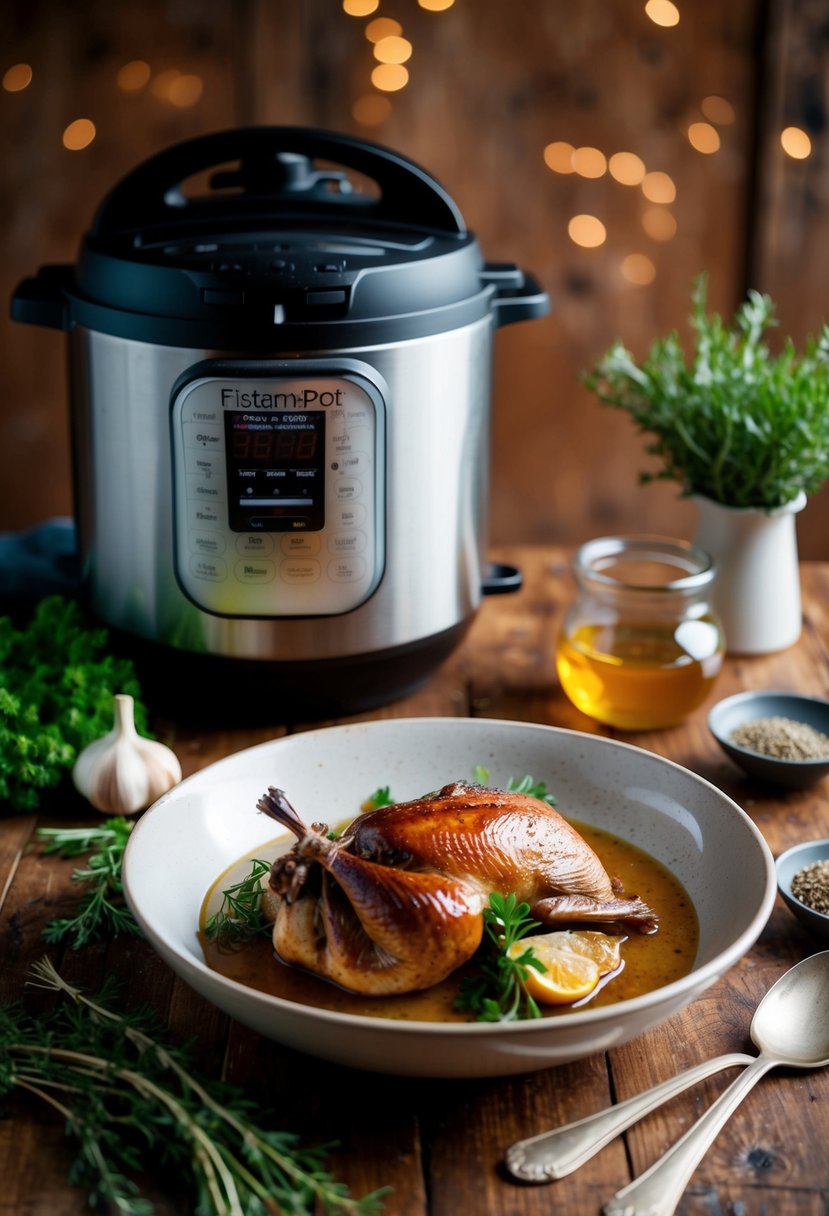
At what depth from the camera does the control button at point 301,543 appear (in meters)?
1.30

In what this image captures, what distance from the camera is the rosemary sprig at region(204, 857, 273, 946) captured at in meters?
0.99

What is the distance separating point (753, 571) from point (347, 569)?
56 cm

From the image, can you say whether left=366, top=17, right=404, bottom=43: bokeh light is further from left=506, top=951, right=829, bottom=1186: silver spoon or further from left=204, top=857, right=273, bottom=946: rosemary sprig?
left=506, top=951, right=829, bottom=1186: silver spoon

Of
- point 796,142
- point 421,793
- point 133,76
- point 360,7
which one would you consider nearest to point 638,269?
point 796,142

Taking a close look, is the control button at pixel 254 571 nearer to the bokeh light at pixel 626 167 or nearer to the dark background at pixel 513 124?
the dark background at pixel 513 124

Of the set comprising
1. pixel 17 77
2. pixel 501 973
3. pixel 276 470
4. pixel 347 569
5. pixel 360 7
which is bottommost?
pixel 501 973

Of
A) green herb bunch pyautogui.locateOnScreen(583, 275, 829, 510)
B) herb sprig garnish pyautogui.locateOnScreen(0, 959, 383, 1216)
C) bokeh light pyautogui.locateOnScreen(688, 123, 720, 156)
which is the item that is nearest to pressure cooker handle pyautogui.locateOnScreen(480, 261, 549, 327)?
green herb bunch pyautogui.locateOnScreen(583, 275, 829, 510)

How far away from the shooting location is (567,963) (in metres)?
0.91

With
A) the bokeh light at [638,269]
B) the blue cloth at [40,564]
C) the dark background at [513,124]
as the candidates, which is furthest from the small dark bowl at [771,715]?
the bokeh light at [638,269]

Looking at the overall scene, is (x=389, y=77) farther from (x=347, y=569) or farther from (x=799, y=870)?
(x=799, y=870)

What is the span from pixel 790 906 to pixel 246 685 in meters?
0.61

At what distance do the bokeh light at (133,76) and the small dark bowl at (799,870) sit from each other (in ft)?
6.16

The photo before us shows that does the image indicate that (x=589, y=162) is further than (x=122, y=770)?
Yes

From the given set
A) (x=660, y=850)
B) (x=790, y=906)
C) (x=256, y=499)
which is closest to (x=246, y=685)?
(x=256, y=499)
